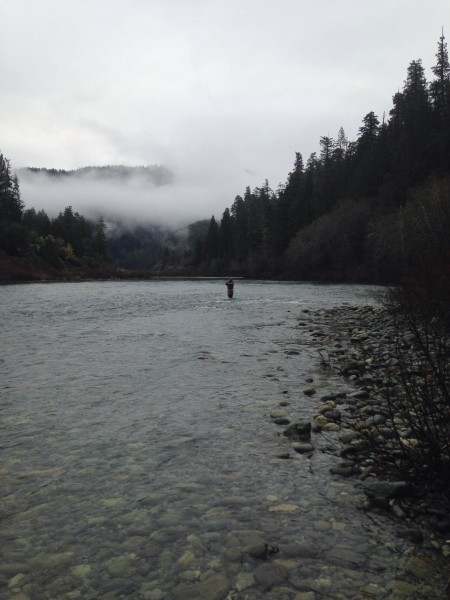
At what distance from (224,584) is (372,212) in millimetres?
70624

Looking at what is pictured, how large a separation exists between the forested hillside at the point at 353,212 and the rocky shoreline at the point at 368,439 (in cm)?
856

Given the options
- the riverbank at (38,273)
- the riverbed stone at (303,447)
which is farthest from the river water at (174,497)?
the riverbank at (38,273)

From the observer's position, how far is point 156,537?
4.15 metres

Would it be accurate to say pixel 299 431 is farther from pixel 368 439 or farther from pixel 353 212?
pixel 353 212

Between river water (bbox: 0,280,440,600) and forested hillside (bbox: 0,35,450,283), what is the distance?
13396 mm

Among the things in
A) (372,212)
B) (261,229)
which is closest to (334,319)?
(372,212)

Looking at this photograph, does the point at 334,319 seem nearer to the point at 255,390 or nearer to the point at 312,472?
the point at 255,390

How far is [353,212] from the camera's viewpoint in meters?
70.9

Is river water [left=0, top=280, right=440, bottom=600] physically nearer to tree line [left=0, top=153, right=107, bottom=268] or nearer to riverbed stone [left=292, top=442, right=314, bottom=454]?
riverbed stone [left=292, top=442, right=314, bottom=454]

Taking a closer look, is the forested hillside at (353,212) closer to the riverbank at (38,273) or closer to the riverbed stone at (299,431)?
the riverbank at (38,273)

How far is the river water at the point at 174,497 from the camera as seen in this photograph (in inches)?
139

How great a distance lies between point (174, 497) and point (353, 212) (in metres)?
72.3

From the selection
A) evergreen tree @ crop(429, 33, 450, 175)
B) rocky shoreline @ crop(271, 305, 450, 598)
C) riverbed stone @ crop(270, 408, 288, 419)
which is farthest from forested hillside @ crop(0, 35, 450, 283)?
riverbed stone @ crop(270, 408, 288, 419)

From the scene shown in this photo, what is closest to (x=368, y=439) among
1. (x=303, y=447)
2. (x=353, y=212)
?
(x=303, y=447)
